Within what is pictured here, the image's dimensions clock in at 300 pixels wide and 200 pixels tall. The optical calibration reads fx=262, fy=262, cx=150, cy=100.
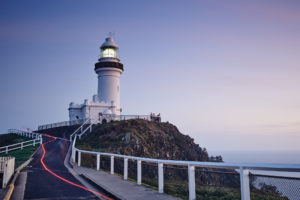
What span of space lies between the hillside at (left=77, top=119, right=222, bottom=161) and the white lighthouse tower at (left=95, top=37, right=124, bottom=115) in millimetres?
12412

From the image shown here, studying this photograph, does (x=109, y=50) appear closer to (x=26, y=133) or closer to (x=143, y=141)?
(x=26, y=133)

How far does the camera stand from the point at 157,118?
50.2 m

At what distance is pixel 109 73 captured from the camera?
52.9 meters

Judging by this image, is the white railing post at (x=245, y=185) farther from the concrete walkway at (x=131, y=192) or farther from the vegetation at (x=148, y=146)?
the vegetation at (x=148, y=146)

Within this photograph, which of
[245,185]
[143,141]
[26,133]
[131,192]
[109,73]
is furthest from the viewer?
[109,73]

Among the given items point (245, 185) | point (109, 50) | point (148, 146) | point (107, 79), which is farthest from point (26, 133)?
point (245, 185)

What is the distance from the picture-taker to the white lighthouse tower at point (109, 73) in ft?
172

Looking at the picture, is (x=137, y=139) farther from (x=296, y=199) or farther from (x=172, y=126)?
(x=296, y=199)

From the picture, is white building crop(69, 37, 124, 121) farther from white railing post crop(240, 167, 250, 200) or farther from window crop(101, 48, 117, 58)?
white railing post crop(240, 167, 250, 200)

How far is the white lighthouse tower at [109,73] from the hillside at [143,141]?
12.4 m

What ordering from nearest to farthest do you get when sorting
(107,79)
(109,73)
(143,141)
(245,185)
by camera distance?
(245,185) < (143,141) < (109,73) < (107,79)

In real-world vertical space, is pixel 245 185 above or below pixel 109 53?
below

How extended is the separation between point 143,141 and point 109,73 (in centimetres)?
2171

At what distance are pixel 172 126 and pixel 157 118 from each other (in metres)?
3.58
